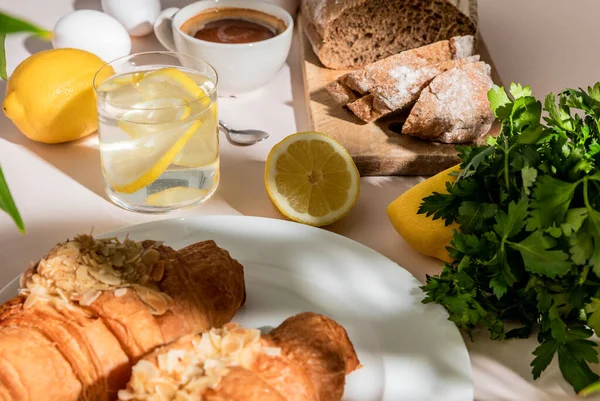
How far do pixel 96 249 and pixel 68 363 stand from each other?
198mm

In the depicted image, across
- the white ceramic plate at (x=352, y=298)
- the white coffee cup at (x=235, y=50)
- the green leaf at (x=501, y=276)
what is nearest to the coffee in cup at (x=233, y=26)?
the white coffee cup at (x=235, y=50)

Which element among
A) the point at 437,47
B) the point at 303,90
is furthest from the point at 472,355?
the point at 303,90

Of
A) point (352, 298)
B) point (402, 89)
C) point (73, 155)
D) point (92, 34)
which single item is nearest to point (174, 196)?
point (73, 155)

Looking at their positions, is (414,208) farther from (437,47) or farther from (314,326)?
(437,47)

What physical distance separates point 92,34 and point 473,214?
48.5 inches

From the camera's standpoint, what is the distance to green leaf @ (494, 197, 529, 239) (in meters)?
1.15

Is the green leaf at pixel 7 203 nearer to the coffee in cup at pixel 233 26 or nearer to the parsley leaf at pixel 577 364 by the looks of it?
the parsley leaf at pixel 577 364

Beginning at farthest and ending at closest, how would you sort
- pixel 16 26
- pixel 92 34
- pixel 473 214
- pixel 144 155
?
pixel 92 34, pixel 144 155, pixel 473 214, pixel 16 26

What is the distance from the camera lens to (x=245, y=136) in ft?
5.94

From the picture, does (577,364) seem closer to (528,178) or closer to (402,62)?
(528,178)

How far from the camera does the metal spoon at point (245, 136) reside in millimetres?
1805

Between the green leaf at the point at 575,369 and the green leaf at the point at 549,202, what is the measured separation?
0.20m

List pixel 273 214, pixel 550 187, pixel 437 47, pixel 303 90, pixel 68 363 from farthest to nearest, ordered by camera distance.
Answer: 1. pixel 303 90
2. pixel 437 47
3. pixel 273 214
4. pixel 550 187
5. pixel 68 363

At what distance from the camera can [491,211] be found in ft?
4.01
